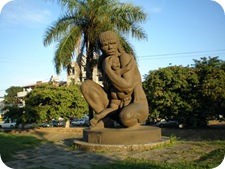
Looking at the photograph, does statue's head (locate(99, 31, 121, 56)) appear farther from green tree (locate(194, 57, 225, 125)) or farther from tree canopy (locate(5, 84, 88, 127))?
tree canopy (locate(5, 84, 88, 127))

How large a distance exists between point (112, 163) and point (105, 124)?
2450 millimetres

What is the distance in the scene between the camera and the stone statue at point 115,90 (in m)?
7.19

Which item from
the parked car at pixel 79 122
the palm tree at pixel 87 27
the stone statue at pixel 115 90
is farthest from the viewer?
the parked car at pixel 79 122

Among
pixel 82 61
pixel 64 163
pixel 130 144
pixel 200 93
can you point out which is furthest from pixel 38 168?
pixel 200 93

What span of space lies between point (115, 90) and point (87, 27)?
29.5 feet

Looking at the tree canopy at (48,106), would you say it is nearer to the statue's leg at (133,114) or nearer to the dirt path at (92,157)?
the dirt path at (92,157)

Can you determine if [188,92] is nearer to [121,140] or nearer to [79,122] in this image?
[121,140]

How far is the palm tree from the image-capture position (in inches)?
598

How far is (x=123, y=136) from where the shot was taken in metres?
6.79

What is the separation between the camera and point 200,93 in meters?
18.0

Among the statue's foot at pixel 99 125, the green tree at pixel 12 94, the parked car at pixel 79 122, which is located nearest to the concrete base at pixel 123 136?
the statue's foot at pixel 99 125

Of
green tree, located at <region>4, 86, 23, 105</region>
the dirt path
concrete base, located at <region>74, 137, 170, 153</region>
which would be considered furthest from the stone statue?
green tree, located at <region>4, 86, 23, 105</region>

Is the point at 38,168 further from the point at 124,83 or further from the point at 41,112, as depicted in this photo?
the point at 41,112

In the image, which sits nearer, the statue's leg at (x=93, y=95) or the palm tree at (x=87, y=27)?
the statue's leg at (x=93, y=95)
